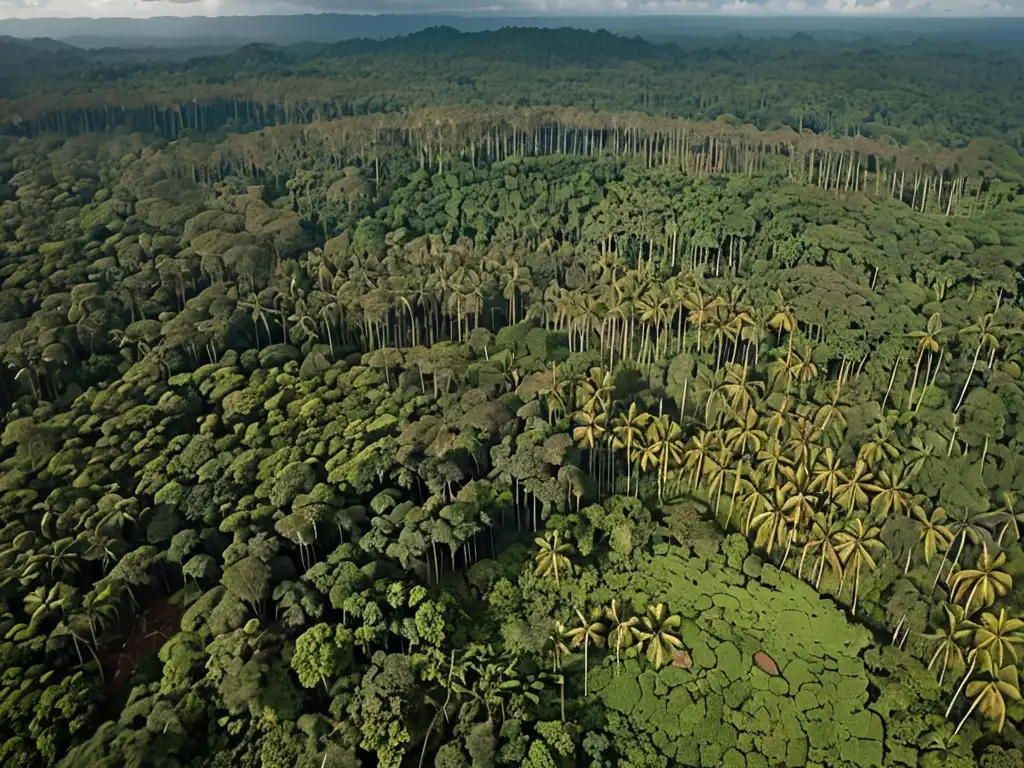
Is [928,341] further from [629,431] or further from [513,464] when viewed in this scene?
[513,464]

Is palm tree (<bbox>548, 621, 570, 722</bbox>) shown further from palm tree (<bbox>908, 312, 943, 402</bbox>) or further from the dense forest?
palm tree (<bbox>908, 312, 943, 402</bbox>)

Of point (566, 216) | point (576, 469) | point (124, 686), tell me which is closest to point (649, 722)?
point (576, 469)

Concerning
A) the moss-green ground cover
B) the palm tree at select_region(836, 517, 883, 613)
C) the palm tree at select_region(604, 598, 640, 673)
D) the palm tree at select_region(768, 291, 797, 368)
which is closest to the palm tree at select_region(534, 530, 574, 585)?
the palm tree at select_region(604, 598, 640, 673)

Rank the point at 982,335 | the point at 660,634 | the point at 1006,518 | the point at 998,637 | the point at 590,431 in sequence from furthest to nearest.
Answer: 1. the point at 982,335
2. the point at 590,431
3. the point at 1006,518
4. the point at 660,634
5. the point at 998,637

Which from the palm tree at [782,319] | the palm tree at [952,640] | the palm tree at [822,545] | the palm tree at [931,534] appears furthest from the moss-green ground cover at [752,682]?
the palm tree at [782,319]

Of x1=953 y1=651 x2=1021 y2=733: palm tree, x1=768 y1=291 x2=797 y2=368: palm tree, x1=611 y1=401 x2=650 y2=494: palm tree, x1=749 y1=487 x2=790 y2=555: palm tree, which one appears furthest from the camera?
x1=768 y1=291 x2=797 y2=368: palm tree

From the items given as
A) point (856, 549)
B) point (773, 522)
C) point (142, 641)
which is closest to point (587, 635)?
point (773, 522)
